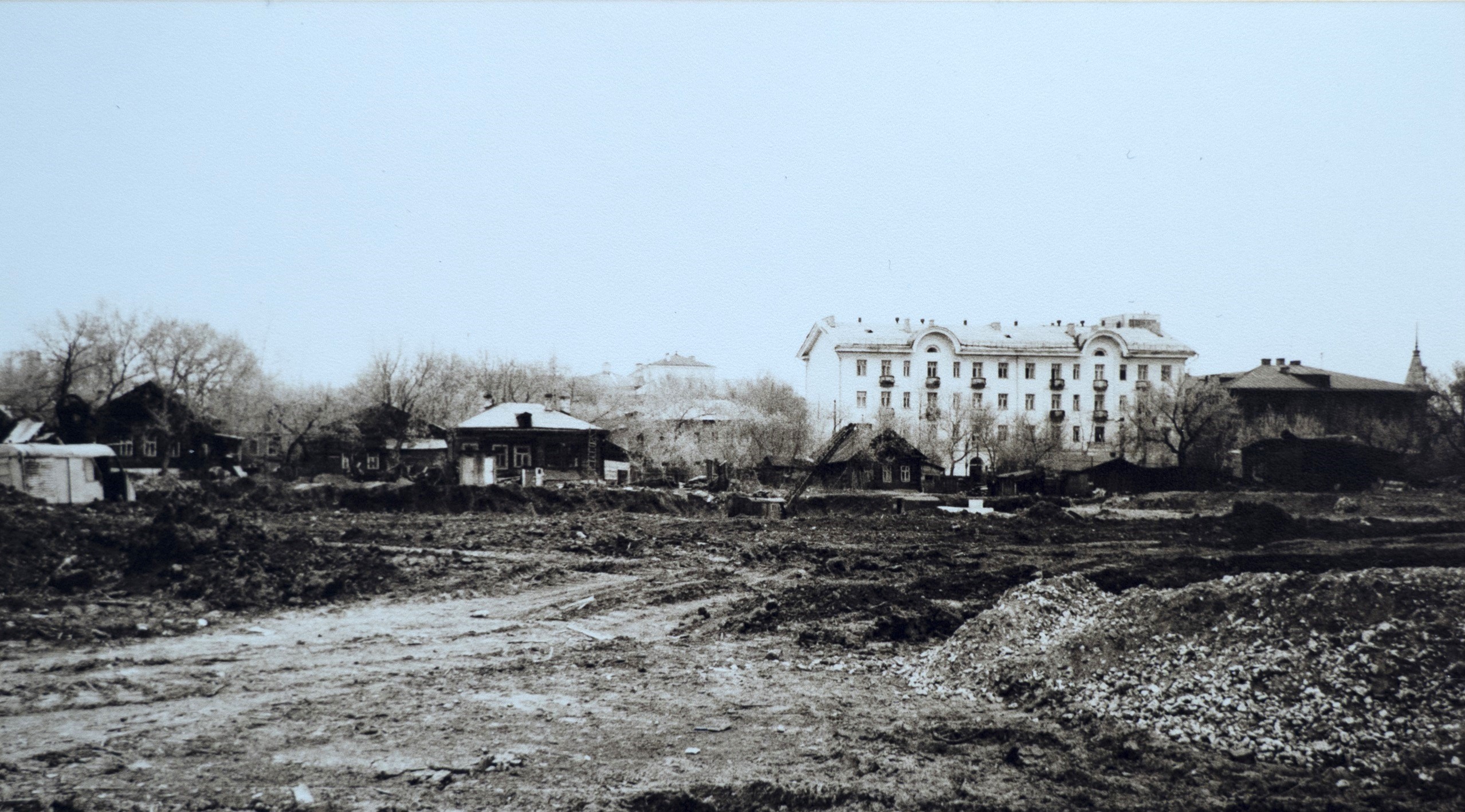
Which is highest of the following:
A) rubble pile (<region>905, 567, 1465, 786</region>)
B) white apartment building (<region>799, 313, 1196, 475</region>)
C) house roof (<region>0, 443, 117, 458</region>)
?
white apartment building (<region>799, 313, 1196, 475</region>)

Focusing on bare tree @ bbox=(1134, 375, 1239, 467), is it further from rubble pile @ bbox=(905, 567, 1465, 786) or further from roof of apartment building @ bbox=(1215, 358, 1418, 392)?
rubble pile @ bbox=(905, 567, 1465, 786)

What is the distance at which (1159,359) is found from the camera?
5800 cm

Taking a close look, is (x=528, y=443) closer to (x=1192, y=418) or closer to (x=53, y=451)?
(x=53, y=451)

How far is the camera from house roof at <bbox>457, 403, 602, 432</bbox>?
43750 millimetres

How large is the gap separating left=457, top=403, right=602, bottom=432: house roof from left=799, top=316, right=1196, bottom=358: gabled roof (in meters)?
17.5

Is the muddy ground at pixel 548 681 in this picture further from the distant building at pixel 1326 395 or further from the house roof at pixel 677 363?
the house roof at pixel 677 363

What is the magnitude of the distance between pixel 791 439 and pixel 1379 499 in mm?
30803

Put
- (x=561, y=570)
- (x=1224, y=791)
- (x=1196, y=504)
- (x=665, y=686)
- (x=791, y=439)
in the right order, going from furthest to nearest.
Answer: (x=791, y=439)
(x=1196, y=504)
(x=561, y=570)
(x=665, y=686)
(x=1224, y=791)

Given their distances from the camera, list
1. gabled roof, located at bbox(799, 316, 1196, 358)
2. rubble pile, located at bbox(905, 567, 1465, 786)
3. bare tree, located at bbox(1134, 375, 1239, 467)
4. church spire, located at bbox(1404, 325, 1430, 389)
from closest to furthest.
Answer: rubble pile, located at bbox(905, 567, 1465, 786) → church spire, located at bbox(1404, 325, 1430, 389) → bare tree, located at bbox(1134, 375, 1239, 467) → gabled roof, located at bbox(799, 316, 1196, 358)

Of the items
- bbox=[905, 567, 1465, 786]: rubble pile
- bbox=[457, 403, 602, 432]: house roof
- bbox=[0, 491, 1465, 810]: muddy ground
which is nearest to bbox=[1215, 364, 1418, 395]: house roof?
bbox=[0, 491, 1465, 810]: muddy ground

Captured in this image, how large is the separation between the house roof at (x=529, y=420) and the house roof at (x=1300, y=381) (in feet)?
106

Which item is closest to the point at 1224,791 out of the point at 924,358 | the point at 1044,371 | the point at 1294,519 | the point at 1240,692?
the point at 1240,692

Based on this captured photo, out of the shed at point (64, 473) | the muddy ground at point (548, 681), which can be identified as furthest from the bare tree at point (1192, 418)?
the shed at point (64, 473)

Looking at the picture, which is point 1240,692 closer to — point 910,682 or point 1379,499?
point 910,682
